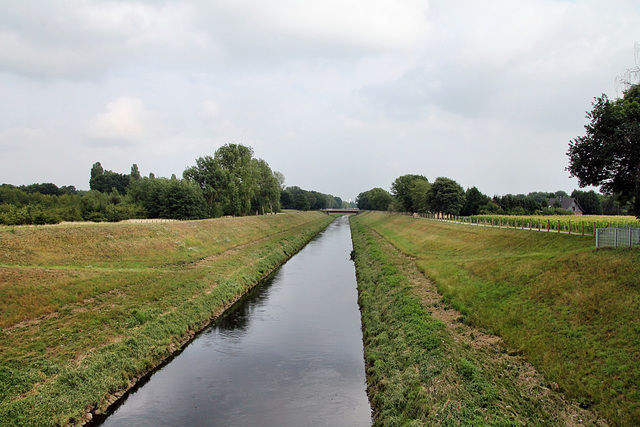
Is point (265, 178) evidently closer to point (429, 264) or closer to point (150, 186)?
point (150, 186)

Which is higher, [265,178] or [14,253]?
[265,178]

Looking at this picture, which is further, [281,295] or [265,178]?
[265,178]

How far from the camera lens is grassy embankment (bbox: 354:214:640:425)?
10.4 m

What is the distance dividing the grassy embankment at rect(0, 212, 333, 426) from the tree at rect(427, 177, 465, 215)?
5326 centimetres

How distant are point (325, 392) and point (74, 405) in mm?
8352

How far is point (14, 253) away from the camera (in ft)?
83.1

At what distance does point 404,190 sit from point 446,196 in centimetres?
3973

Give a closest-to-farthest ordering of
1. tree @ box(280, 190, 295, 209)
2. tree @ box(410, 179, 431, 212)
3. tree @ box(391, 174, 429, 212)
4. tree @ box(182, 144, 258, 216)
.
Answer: tree @ box(182, 144, 258, 216) < tree @ box(410, 179, 431, 212) < tree @ box(391, 174, 429, 212) < tree @ box(280, 190, 295, 209)

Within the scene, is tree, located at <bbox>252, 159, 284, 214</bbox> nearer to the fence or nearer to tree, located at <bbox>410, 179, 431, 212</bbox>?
tree, located at <bbox>410, 179, 431, 212</bbox>

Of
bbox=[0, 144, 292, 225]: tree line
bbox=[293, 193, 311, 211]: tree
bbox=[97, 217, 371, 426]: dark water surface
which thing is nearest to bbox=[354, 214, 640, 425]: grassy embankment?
bbox=[97, 217, 371, 426]: dark water surface

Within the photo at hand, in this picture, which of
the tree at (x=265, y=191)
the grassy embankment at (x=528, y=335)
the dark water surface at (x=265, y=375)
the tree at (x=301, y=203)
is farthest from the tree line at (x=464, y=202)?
the tree at (x=301, y=203)

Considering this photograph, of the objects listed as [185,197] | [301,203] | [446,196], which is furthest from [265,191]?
[301,203]

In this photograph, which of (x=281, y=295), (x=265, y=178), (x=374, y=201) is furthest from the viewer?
(x=374, y=201)

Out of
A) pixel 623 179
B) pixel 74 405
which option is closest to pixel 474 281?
pixel 623 179
